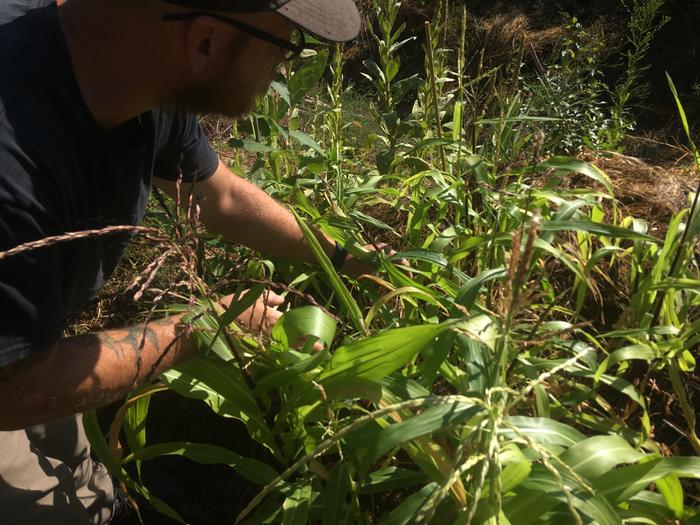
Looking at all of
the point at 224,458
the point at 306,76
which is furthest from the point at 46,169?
the point at 306,76

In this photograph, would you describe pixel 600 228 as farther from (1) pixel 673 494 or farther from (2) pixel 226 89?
(2) pixel 226 89

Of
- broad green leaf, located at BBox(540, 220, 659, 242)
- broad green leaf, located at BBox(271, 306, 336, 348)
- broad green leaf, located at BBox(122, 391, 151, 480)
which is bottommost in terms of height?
broad green leaf, located at BBox(122, 391, 151, 480)

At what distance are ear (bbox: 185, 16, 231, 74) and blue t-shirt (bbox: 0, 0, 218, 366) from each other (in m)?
0.24

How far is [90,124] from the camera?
1.33 metres

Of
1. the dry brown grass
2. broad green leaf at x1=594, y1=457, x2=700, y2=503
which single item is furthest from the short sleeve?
the dry brown grass

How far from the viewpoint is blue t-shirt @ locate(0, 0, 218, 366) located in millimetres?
1156

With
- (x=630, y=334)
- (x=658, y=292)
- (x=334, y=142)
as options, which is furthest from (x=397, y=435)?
(x=334, y=142)

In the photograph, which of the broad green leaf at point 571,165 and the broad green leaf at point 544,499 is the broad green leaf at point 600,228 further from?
the broad green leaf at point 544,499

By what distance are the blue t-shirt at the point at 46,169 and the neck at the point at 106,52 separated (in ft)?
0.08

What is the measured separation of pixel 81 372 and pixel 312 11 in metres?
0.86

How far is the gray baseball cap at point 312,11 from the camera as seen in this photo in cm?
122

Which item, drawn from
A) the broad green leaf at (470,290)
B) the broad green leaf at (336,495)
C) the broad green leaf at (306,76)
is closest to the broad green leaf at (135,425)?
the broad green leaf at (336,495)

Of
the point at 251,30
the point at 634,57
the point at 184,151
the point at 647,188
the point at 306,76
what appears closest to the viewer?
the point at 251,30

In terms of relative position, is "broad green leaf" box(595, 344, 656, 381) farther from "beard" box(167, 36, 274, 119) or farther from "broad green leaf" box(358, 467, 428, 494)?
"beard" box(167, 36, 274, 119)
